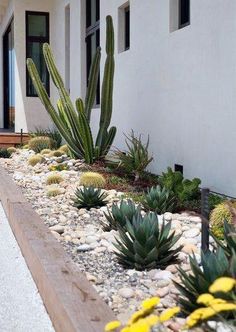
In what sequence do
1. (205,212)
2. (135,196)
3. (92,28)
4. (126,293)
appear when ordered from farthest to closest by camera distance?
(92,28)
(135,196)
(205,212)
(126,293)

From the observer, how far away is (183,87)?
753 cm

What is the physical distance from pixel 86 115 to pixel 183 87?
2.70 m

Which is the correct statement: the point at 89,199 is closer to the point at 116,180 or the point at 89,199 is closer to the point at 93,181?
the point at 93,181

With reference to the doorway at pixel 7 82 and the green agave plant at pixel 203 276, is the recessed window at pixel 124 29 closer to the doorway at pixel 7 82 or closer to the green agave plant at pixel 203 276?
the green agave plant at pixel 203 276

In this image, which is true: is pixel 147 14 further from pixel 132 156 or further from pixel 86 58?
pixel 86 58

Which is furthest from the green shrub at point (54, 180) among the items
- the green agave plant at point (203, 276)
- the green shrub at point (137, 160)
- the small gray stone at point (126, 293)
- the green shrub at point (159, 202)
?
the green agave plant at point (203, 276)

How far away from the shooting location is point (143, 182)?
26.9ft

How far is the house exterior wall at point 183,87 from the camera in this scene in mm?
6359

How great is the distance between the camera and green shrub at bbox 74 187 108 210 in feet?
20.8

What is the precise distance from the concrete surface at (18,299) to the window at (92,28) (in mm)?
8108

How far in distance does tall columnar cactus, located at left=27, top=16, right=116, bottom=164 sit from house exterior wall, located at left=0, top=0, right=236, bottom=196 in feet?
1.48

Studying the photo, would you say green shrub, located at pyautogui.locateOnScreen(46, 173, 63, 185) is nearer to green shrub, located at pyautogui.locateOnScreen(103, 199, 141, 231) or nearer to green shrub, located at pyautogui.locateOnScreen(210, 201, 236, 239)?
green shrub, located at pyautogui.locateOnScreen(103, 199, 141, 231)

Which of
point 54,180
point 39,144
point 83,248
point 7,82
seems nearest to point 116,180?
point 54,180

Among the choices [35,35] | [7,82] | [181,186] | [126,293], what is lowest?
Result: [126,293]
